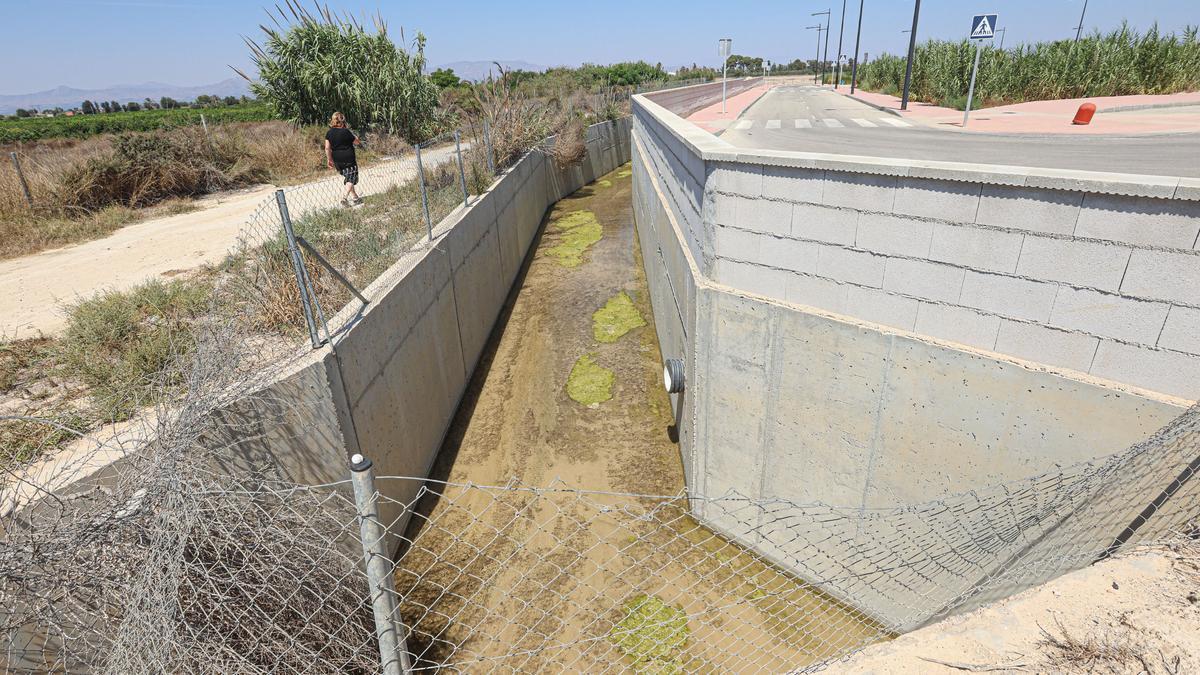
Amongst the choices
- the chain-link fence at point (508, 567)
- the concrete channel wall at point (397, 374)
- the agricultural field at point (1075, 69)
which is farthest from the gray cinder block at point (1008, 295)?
the agricultural field at point (1075, 69)

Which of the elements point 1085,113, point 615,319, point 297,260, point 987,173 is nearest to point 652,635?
point 297,260

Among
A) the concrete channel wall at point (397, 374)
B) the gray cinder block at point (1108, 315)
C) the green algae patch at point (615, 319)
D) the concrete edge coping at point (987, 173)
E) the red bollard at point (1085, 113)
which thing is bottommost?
the green algae patch at point (615, 319)

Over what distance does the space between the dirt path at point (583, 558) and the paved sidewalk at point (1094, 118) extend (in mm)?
8804

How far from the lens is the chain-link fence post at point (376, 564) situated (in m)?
1.78

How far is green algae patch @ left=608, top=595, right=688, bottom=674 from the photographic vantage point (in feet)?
15.7

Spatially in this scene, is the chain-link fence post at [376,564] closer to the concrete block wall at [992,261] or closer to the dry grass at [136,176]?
the concrete block wall at [992,261]

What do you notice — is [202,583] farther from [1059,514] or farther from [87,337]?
[1059,514]

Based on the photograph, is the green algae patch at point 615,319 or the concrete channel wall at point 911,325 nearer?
the concrete channel wall at point 911,325

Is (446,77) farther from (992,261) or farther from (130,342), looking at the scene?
(992,261)

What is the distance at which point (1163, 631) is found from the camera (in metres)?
2.11

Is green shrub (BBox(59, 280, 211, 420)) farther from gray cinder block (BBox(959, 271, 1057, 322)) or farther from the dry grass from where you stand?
gray cinder block (BBox(959, 271, 1057, 322))

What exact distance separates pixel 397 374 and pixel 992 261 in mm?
5351

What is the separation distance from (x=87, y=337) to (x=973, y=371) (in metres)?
7.09

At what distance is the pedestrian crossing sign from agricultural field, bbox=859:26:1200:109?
907 cm
